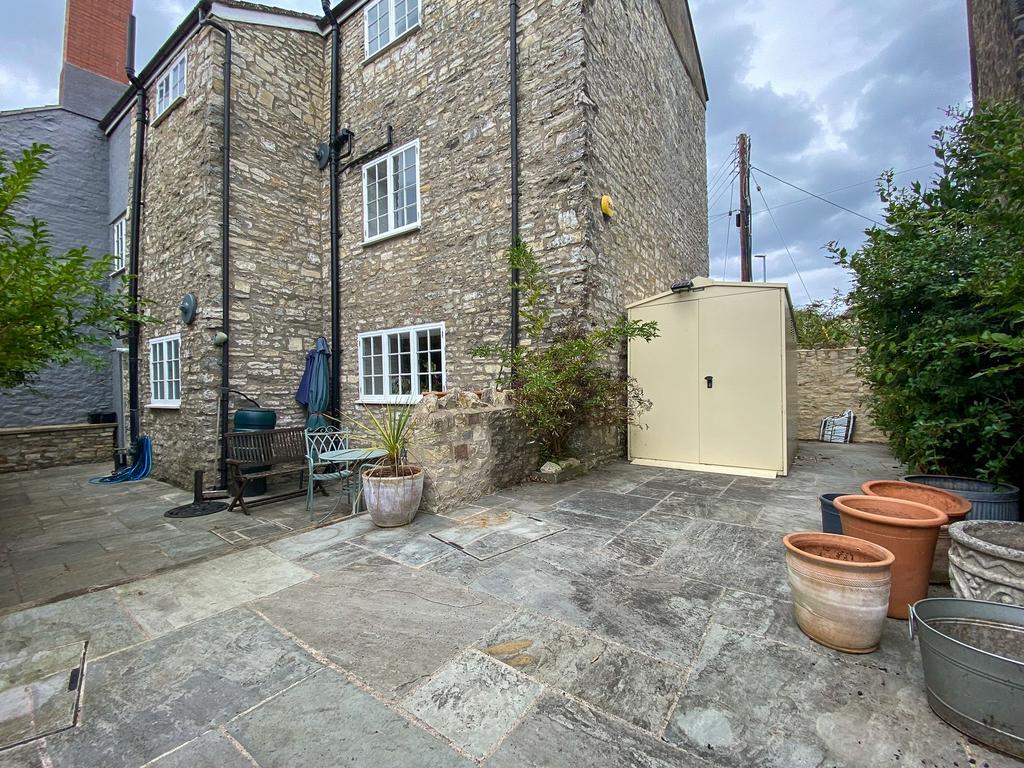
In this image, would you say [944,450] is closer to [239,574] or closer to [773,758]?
[773,758]

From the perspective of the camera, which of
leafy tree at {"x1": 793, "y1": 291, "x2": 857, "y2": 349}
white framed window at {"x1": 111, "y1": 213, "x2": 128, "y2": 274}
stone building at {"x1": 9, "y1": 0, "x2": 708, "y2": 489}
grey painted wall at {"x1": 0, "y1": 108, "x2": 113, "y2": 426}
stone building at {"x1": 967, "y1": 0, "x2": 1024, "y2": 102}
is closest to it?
stone building at {"x1": 967, "y1": 0, "x2": 1024, "y2": 102}

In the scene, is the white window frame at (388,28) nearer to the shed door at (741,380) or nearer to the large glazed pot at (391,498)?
the shed door at (741,380)

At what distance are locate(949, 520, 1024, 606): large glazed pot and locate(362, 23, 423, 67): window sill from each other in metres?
9.03

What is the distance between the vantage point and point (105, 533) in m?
4.57

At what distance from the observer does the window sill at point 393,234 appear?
7027 millimetres

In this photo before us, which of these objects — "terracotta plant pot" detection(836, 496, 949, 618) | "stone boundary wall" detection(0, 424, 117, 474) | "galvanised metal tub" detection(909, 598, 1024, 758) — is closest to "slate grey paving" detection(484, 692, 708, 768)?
"galvanised metal tub" detection(909, 598, 1024, 758)

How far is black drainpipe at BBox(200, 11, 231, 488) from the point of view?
650 cm

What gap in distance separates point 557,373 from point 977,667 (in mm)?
4011

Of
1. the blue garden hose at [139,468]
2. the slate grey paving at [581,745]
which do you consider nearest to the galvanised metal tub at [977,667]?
the slate grey paving at [581,745]

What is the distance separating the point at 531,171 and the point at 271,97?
5065 millimetres

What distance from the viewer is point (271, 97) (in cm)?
737

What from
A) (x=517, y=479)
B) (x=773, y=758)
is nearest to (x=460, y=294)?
(x=517, y=479)

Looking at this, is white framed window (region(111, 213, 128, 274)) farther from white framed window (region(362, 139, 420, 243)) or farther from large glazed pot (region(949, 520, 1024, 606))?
large glazed pot (region(949, 520, 1024, 606))

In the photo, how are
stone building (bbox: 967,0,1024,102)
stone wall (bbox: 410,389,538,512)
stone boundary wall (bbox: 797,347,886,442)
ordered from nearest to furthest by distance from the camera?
1. stone building (bbox: 967,0,1024,102)
2. stone wall (bbox: 410,389,538,512)
3. stone boundary wall (bbox: 797,347,886,442)
